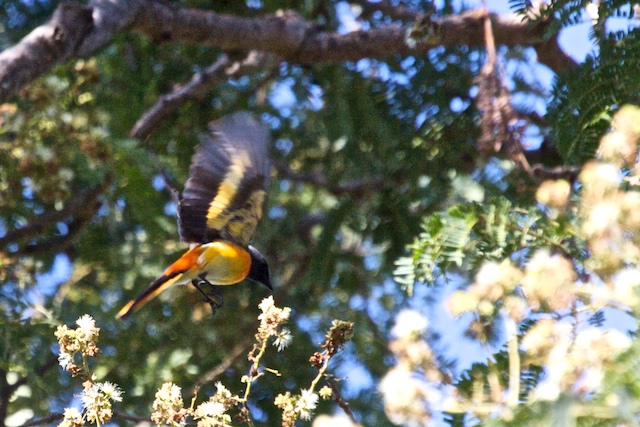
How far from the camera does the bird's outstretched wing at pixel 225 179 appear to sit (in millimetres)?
2695

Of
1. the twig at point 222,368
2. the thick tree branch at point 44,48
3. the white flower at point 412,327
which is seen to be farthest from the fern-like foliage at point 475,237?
the thick tree branch at point 44,48

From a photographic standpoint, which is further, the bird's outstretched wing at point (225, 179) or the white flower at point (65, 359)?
the bird's outstretched wing at point (225, 179)

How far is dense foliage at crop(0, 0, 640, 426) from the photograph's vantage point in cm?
186

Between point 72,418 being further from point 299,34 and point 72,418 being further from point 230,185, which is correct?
point 299,34

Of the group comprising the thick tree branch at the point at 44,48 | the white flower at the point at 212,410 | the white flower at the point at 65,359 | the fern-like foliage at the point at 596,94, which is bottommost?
the thick tree branch at the point at 44,48

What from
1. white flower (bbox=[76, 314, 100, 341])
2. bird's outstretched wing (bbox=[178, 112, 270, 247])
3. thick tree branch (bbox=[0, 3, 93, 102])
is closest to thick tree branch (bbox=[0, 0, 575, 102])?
thick tree branch (bbox=[0, 3, 93, 102])

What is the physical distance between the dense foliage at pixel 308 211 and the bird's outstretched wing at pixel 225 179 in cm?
26

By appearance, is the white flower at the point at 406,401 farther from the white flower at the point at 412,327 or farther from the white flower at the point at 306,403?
the white flower at the point at 306,403

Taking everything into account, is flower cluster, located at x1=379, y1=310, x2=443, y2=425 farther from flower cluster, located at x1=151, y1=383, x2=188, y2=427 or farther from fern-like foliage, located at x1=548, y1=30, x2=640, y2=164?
fern-like foliage, located at x1=548, y1=30, x2=640, y2=164

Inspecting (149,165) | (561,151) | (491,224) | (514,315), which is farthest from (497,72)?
(514,315)

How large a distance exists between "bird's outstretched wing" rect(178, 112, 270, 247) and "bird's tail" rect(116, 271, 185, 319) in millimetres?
220

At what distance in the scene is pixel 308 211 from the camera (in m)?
4.69

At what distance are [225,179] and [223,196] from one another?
0.18ft

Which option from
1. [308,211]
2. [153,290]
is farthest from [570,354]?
[308,211]
